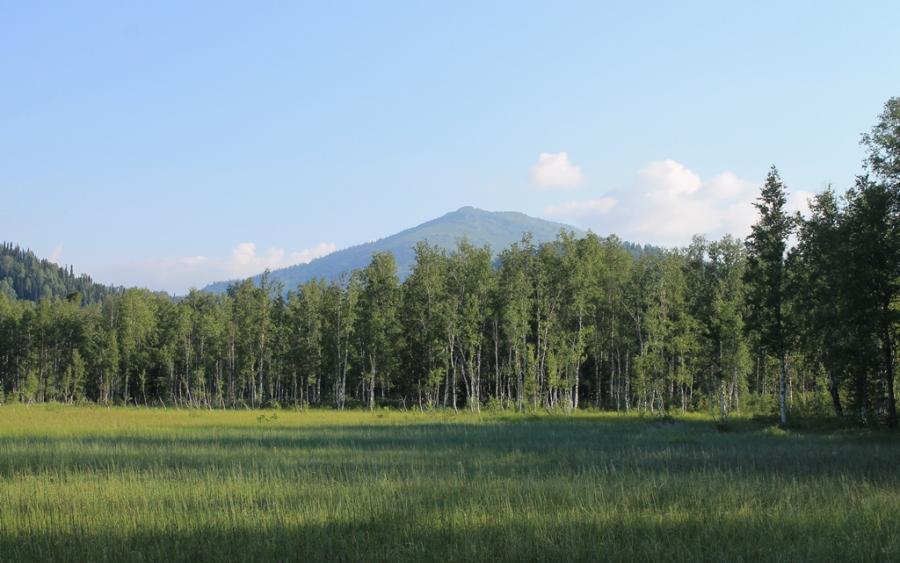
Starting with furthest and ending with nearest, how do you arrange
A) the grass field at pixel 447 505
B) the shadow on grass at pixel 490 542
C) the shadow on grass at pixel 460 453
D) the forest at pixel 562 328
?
1. the forest at pixel 562 328
2. the shadow on grass at pixel 460 453
3. the grass field at pixel 447 505
4. the shadow on grass at pixel 490 542

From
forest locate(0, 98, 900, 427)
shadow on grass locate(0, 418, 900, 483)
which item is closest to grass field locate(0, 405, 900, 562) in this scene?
shadow on grass locate(0, 418, 900, 483)

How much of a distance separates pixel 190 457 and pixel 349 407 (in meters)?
62.0

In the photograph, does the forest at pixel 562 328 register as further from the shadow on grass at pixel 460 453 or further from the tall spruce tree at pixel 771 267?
the shadow on grass at pixel 460 453

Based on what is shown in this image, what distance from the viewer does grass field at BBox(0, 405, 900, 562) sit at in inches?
408

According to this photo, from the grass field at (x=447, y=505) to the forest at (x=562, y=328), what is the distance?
59.5 ft

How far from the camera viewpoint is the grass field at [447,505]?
34.0ft

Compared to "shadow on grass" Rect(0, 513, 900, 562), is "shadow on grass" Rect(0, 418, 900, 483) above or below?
below

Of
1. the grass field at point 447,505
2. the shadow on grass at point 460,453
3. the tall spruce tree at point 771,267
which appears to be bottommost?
the shadow on grass at point 460,453

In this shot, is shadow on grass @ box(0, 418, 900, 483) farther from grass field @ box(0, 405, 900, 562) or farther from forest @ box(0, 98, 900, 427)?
forest @ box(0, 98, 900, 427)

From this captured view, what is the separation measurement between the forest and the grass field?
18.1 m

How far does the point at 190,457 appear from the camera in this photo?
23.2m

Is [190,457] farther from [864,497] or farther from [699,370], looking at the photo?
[699,370]

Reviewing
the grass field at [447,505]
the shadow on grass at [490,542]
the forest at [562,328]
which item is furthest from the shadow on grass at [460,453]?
the forest at [562,328]

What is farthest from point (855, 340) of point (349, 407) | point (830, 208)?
point (349, 407)
